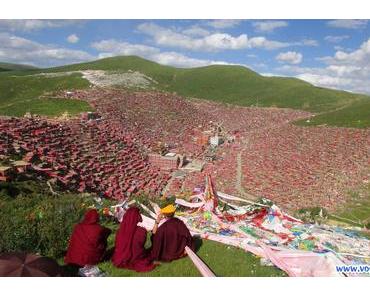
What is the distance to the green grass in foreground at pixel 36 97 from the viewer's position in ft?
96.5

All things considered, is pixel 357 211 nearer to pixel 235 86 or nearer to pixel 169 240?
pixel 169 240

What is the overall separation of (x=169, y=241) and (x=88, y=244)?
66.6 inches

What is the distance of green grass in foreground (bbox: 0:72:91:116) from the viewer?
29422mm

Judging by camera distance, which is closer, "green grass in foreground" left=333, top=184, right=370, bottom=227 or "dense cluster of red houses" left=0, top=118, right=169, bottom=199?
"green grass in foreground" left=333, top=184, right=370, bottom=227

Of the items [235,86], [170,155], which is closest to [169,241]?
[170,155]

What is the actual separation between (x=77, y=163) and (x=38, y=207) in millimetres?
10144

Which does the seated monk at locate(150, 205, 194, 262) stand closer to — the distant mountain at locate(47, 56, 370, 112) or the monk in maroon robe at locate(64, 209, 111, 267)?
the monk in maroon robe at locate(64, 209, 111, 267)

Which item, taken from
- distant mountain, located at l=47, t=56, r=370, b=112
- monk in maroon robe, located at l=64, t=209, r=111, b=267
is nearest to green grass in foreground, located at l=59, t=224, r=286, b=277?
monk in maroon robe, located at l=64, t=209, r=111, b=267

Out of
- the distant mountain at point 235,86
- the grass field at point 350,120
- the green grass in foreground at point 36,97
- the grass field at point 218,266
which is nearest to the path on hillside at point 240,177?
the grass field at point 350,120

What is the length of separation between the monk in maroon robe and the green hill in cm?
3932

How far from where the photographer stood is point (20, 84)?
51.2 metres

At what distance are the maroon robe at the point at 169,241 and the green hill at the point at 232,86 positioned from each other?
129 feet

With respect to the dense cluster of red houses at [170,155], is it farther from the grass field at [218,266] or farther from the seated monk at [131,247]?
the seated monk at [131,247]

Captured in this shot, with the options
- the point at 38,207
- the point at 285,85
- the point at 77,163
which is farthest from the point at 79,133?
the point at 285,85
